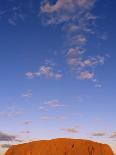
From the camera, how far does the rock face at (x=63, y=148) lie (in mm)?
87500

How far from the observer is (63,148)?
→ 3472 inches

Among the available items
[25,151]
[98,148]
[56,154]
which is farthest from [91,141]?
[25,151]

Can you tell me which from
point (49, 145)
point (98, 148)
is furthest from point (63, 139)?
point (98, 148)

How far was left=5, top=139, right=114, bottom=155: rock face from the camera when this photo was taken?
3445 inches

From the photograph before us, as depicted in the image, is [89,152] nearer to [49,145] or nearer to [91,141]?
[91,141]

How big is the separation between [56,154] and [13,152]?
1424 centimetres

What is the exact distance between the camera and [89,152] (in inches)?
3440

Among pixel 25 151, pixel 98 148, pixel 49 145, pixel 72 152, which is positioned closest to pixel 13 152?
pixel 25 151

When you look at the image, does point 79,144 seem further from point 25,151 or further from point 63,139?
point 25,151

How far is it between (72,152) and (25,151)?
14.2m

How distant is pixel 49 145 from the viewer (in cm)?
8994

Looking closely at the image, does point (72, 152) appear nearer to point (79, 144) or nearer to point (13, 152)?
point (79, 144)

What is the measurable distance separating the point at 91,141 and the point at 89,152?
16.7ft

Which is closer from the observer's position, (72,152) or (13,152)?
(72,152)
